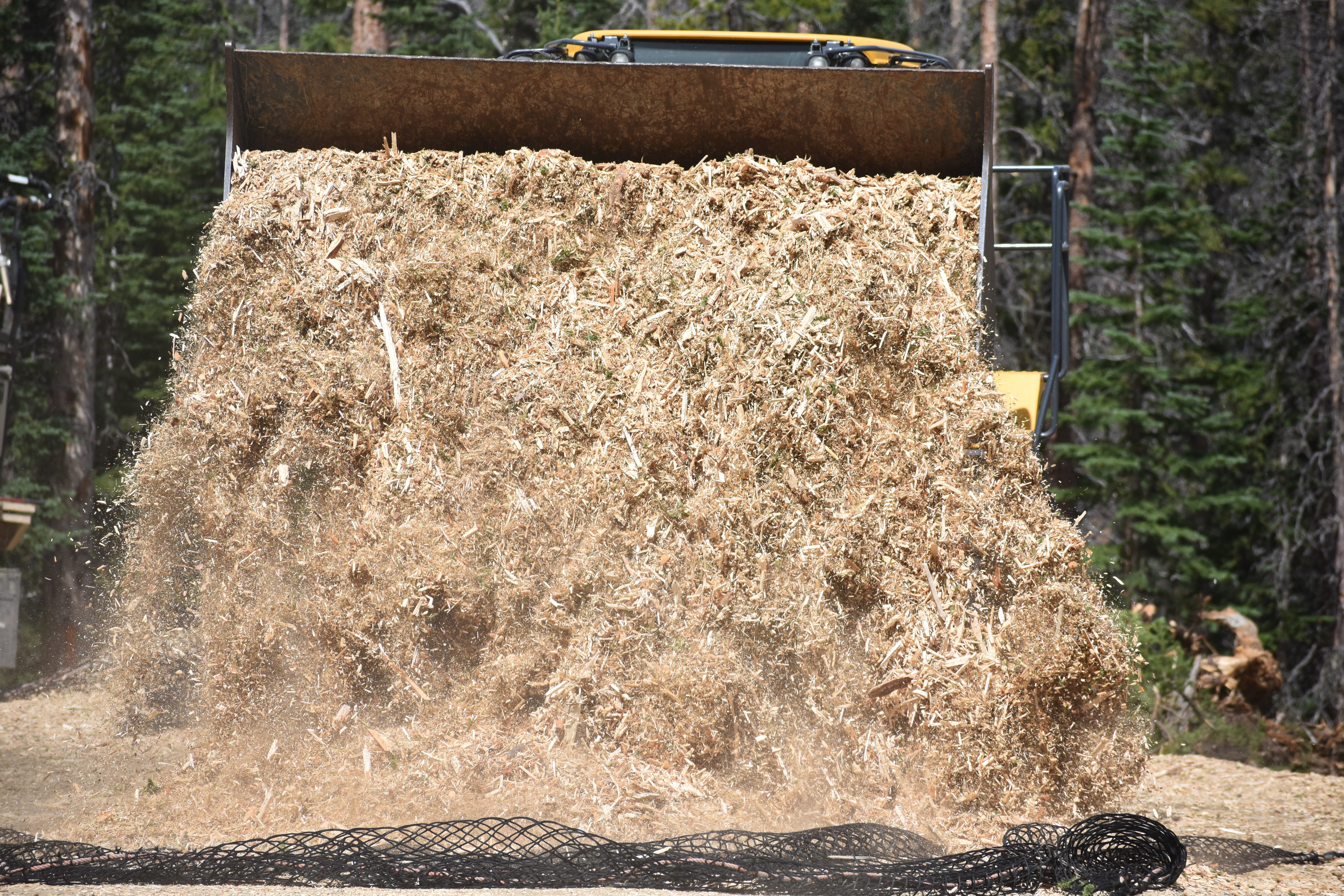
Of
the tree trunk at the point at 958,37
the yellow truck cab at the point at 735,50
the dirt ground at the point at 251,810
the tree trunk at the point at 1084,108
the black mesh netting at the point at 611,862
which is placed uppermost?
the tree trunk at the point at 958,37

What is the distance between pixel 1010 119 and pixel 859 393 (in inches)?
584

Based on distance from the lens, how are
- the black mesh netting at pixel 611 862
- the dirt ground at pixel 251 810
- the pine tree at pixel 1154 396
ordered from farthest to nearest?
the pine tree at pixel 1154 396, the dirt ground at pixel 251 810, the black mesh netting at pixel 611 862

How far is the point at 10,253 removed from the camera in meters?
7.67

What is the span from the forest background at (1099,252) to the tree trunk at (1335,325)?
0.04 metres

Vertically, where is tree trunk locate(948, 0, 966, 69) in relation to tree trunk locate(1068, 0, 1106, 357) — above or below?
above

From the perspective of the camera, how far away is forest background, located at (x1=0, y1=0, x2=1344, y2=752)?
11.1 metres

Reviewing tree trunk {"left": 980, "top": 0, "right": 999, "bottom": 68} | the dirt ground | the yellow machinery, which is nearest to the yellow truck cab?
the yellow machinery

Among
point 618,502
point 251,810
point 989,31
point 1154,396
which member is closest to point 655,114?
point 618,502

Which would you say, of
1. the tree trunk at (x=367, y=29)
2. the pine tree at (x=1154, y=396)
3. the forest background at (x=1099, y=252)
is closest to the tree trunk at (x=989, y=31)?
the forest background at (x=1099, y=252)

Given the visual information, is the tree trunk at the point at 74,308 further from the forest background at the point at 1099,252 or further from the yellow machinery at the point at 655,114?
the yellow machinery at the point at 655,114

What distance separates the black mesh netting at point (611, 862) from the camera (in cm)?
320

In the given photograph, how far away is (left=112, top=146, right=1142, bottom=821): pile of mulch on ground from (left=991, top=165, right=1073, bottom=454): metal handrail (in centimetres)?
45

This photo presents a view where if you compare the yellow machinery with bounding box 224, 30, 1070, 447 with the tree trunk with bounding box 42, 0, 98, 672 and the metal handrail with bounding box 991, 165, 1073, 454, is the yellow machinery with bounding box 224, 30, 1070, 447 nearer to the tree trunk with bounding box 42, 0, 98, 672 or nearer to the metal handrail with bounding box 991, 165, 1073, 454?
the metal handrail with bounding box 991, 165, 1073, 454

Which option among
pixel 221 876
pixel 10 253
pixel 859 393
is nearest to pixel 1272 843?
pixel 859 393
